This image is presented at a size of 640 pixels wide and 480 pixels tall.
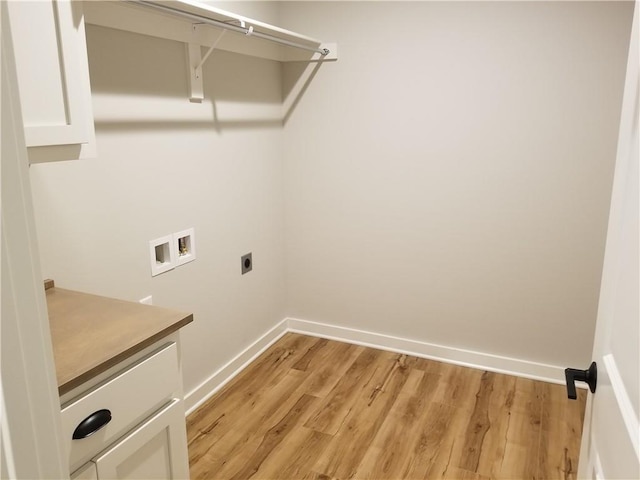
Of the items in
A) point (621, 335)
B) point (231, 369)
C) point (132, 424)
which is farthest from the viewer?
point (231, 369)

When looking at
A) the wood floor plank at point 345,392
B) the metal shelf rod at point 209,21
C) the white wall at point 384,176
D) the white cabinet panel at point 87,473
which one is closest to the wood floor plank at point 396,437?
the wood floor plank at point 345,392

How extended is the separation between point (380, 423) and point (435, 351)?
2.48ft

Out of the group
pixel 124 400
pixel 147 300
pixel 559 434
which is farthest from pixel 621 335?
pixel 147 300

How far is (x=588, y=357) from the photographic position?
2615 millimetres

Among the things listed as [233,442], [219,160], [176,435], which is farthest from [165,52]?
[233,442]

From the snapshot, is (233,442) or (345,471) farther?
(233,442)

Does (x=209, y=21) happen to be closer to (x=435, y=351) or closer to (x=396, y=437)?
(x=396, y=437)

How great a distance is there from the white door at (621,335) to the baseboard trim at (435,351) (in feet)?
5.66

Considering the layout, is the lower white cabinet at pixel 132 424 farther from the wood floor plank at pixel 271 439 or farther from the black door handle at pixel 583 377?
the black door handle at pixel 583 377

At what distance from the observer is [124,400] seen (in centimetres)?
126

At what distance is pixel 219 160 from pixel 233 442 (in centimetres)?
130

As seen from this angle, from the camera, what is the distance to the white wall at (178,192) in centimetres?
178

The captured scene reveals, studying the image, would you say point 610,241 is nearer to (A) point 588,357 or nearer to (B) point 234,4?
(A) point 588,357

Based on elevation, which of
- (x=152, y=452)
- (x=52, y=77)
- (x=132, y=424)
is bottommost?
(x=152, y=452)
